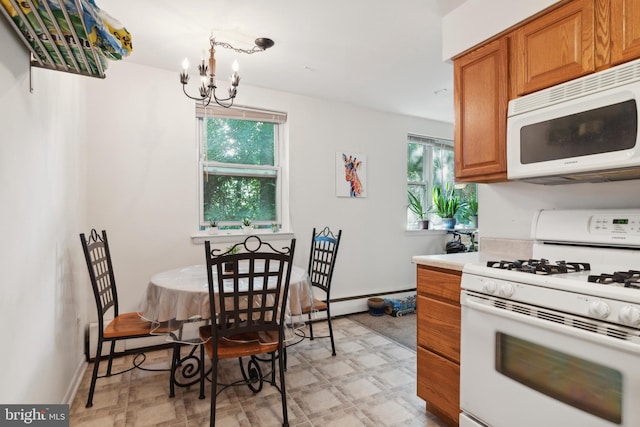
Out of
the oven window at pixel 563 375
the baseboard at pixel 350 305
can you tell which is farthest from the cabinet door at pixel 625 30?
the baseboard at pixel 350 305

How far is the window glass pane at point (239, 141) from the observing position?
335cm

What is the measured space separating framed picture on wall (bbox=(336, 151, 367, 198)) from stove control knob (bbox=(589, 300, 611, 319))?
287cm

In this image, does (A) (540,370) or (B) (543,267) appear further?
(B) (543,267)

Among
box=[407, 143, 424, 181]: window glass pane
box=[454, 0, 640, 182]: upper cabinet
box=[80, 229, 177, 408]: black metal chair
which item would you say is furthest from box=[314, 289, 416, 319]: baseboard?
box=[454, 0, 640, 182]: upper cabinet

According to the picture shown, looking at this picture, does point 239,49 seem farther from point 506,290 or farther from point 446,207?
point 446,207

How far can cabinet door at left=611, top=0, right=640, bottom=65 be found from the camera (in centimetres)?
140

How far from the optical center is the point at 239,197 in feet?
11.4

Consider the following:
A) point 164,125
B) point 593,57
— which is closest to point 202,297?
point 164,125

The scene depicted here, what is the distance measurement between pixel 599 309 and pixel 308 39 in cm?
235

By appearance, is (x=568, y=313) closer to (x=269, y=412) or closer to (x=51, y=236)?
(x=269, y=412)

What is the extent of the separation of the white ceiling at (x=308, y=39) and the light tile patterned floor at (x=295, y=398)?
2.43m

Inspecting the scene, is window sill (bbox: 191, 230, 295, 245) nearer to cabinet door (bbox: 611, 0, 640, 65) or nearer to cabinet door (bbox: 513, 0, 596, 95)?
cabinet door (bbox: 513, 0, 596, 95)

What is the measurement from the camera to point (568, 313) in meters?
1.23

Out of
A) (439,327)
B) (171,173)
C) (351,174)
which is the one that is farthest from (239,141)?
(439,327)
